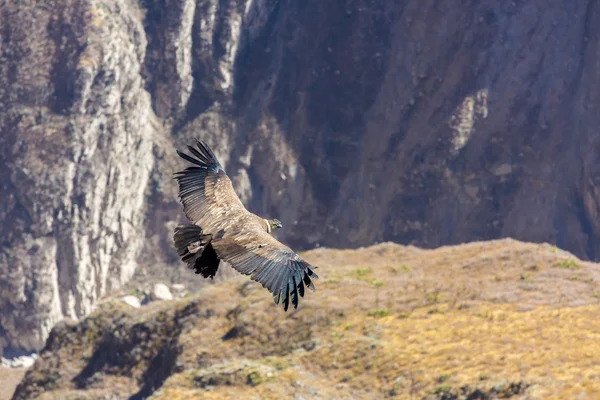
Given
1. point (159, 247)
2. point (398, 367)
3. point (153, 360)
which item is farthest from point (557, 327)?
point (159, 247)

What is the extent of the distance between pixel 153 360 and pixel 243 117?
52.2 meters

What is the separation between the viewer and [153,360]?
133ft

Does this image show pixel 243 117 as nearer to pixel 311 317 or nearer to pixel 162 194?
pixel 162 194

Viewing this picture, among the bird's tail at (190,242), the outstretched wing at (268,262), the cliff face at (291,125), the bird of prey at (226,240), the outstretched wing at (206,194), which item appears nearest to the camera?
the outstretched wing at (268,262)

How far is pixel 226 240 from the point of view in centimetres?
1786

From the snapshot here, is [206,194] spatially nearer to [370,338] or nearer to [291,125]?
[370,338]

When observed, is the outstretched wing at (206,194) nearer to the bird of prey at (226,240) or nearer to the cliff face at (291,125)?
the bird of prey at (226,240)

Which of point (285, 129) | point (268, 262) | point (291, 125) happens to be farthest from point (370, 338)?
point (291, 125)

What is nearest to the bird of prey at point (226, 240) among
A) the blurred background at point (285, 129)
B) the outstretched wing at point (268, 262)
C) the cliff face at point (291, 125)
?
the outstretched wing at point (268, 262)

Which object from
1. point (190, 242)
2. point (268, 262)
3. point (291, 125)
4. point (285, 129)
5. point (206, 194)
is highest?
point (291, 125)

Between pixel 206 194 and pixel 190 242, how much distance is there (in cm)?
236

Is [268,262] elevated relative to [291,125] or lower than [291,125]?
lower

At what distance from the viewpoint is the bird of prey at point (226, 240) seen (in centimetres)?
1661

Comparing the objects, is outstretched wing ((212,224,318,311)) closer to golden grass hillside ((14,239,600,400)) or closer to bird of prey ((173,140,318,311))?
bird of prey ((173,140,318,311))
